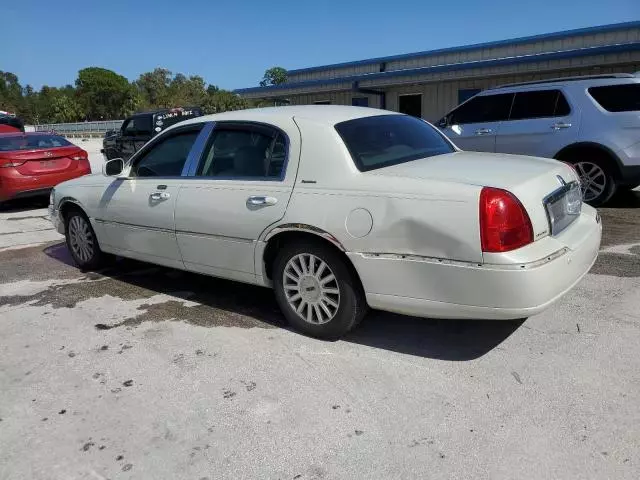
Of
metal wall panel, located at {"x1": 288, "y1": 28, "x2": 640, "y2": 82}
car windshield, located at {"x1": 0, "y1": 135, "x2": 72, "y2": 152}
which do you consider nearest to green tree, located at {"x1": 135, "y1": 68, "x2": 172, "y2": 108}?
metal wall panel, located at {"x1": 288, "y1": 28, "x2": 640, "y2": 82}

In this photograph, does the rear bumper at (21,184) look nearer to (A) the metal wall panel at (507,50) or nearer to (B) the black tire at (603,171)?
(B) the black tire at (603,171)

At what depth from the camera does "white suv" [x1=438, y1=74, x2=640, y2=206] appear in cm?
722

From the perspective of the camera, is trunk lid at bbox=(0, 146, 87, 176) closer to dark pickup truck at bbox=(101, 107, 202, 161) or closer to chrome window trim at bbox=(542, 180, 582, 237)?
dark pickup truck at bbox=(101, 107, 202, 161)

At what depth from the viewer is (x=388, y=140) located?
4.04 metres

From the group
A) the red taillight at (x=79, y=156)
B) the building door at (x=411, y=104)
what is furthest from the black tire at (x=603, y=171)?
the building door at (x=411, y=104)

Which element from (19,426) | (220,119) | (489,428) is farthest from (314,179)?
(19,426)

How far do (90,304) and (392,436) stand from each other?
10.4ft

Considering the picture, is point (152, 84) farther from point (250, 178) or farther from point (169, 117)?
point (250, 178)

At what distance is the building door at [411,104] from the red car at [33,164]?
36.6 feet

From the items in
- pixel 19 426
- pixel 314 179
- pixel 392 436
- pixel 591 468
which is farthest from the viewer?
pixel 314 179

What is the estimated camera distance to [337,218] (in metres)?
3.42

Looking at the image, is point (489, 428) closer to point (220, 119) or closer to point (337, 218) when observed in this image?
point (337, 218)

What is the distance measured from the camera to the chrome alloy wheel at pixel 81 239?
220 inches

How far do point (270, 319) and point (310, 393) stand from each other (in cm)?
121
